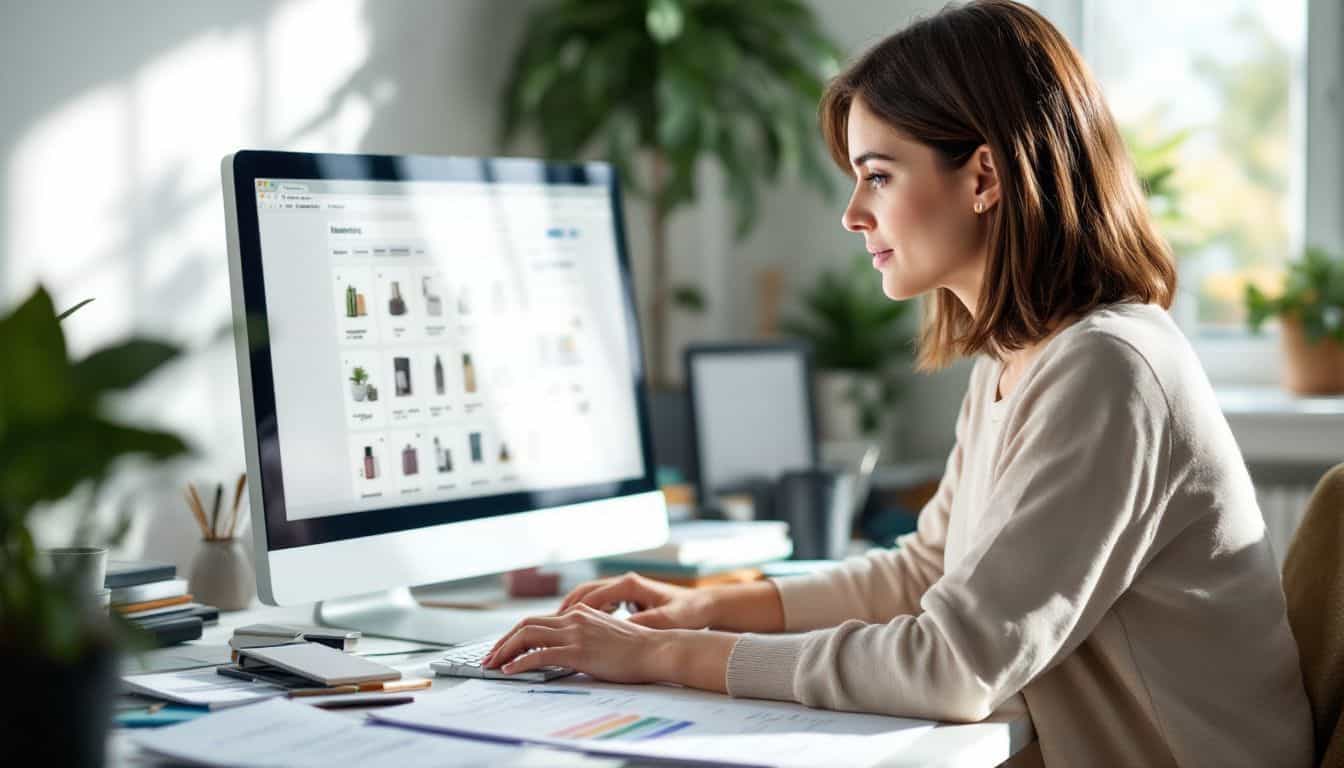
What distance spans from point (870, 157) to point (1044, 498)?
418mm

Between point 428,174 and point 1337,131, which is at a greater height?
point 1337,131

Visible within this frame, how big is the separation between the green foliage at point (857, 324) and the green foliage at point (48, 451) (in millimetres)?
2274

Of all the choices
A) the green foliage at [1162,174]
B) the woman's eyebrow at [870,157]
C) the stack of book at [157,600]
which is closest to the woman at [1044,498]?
the woman's eyebrow at [870,157]

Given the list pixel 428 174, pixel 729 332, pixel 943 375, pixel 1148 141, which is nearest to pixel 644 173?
pixel 729 332

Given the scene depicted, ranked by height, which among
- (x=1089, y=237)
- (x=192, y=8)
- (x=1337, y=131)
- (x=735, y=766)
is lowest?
(x=735, y=766)

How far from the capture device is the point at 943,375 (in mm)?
3000

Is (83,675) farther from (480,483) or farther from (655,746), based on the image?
(480,483)

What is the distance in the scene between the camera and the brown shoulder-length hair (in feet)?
3.92

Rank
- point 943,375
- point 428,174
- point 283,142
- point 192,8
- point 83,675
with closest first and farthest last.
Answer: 1. point 83,675
2. point 428,174
3. point 192,8
4. point 283,142
5. point 943,375

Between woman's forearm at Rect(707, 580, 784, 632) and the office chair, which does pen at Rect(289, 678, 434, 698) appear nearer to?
woman's forearm at Rect(707, 580, 784, 632)

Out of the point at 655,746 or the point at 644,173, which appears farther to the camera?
the point at 644,173

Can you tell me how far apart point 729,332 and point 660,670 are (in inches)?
84.1

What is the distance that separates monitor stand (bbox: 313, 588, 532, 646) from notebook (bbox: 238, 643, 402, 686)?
6.8 inches

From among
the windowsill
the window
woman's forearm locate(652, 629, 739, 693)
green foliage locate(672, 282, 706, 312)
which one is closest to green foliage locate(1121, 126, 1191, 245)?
the window
